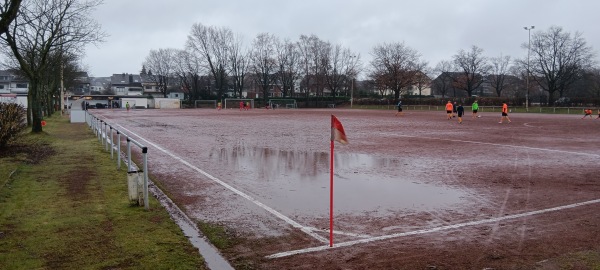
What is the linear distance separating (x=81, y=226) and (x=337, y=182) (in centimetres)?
566

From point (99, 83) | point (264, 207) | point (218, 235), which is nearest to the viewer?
point (218, 235)

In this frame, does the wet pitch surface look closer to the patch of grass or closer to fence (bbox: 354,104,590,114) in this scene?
the patch of grass

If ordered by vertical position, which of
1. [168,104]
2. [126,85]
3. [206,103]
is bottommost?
[168,104]

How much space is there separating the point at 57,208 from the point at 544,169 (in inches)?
464

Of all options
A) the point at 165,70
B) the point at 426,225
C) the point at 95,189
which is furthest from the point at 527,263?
the point at 165,70

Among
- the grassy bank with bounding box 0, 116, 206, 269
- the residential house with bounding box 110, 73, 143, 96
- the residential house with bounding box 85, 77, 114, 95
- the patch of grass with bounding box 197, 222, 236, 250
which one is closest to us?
the grassy bank with bounding box 0, 116, 206, 269

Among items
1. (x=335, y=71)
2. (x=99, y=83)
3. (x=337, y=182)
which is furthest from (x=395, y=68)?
(x=99, y=83)

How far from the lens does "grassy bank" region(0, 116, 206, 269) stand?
17.0ft

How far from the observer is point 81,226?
6.50m

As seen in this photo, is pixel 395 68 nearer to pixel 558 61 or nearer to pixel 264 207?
pixel 558 61

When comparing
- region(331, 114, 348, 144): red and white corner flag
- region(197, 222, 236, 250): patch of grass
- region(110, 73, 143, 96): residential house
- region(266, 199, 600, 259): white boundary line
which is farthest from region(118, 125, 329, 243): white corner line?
region(110, 73, 143, 96): residential house

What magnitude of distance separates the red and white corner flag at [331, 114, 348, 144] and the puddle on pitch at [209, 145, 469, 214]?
1.90m

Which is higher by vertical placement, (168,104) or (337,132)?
(168,104)

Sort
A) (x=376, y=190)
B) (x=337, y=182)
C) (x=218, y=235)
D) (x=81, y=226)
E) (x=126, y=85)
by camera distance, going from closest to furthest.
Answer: (x=218, y=235), (x=81, y=226), (x=376, y=190), (x=337, y=182), (x=126, y=85)
